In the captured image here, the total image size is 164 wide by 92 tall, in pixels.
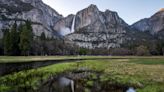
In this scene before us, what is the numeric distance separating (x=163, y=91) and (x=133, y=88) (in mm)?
4318

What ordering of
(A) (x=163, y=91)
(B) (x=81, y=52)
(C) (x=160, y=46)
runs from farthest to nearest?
(B) (x=81, y=52) < (C) (x=160, y=46) < (A) (x=163, y=91)

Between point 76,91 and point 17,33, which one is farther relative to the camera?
point 17,33

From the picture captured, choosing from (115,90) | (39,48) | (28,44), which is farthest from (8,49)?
(115,90)

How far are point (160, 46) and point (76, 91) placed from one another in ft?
466

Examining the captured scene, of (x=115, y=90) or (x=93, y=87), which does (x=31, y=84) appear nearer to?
(x=93, y=87)

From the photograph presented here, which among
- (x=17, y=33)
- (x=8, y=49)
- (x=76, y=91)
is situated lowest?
(x=76, y=91)

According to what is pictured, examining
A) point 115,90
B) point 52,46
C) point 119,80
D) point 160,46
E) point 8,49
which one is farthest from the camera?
point 160,46

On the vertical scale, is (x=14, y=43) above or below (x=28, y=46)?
above

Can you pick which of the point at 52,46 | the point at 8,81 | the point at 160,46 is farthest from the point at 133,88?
the point at 160,46

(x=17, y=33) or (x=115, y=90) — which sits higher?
(x=17, y=33)

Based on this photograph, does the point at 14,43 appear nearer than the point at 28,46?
No

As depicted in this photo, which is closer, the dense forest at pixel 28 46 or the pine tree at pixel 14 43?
the dense forest at pixel 28 46

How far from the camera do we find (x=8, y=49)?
3789 inches

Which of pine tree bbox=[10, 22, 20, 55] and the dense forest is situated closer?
the dense forest
